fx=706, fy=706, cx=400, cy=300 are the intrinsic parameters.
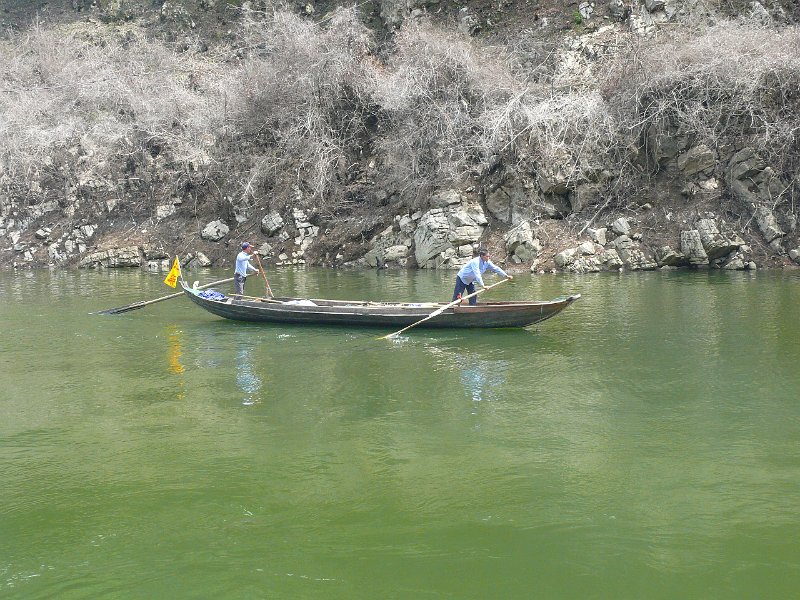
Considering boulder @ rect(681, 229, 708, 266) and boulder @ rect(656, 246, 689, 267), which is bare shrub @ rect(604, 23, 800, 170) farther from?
boulder @ rect(656, 246, 689, 267)

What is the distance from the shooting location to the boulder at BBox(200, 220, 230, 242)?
30.8 meters

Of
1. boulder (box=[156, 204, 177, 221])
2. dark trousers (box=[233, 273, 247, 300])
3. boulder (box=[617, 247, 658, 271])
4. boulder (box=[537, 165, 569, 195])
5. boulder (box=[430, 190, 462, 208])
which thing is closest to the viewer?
dark trousers (box=[233, 273, 247, 300])

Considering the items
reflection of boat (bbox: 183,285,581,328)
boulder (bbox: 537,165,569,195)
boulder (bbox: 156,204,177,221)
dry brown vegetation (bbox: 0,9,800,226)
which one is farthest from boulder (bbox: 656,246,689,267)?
boulder (bbox: 156,204,177,221)

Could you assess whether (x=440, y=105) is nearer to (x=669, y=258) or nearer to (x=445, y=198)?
(x=445, y=198)

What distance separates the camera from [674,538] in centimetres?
514

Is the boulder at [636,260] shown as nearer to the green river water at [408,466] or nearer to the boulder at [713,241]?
the boulder at [713,241]

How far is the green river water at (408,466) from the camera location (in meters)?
4.80

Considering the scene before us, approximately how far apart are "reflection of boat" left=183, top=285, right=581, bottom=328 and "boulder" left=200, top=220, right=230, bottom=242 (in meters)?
16.0

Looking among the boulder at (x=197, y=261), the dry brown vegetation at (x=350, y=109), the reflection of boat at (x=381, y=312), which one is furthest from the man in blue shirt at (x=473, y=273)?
the boulder at (x=197, y=261)

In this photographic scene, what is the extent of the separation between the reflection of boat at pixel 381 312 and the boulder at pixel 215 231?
52.4 feet

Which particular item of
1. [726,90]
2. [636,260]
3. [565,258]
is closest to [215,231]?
[565,258]

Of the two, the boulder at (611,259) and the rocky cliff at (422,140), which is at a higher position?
the rocky cliff at (422,140)

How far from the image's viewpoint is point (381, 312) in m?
13.7

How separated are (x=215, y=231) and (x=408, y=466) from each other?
2601 centimetres
